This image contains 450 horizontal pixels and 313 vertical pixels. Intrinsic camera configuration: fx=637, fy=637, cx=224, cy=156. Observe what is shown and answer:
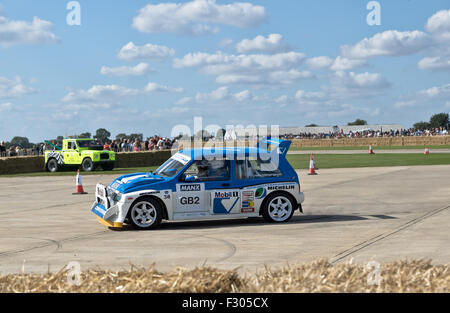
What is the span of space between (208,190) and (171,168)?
37.3 inches

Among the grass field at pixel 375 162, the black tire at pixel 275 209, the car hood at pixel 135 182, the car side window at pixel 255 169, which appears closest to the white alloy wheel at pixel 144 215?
the car hood at pixel 135 182

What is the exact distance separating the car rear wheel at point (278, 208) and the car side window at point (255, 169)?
1.56 ft

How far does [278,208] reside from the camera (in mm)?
12789

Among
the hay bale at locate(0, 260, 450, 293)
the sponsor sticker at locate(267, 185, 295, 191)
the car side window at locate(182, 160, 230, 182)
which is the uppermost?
the car side window at locate(182, 160, 230, 182)

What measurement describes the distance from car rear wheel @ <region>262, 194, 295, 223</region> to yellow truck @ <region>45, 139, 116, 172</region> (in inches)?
930

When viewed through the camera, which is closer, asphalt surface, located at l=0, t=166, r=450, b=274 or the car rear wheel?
asphalt surface, located at l=0, t=166, r=450, b=274

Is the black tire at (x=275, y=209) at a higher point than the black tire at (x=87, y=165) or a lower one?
lower

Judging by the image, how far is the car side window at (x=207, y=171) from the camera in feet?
40.9

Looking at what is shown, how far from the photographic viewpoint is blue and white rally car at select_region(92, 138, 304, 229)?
12.1 meters

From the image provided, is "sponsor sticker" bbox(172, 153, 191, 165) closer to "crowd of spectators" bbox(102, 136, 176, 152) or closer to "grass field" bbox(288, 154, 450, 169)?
"grass field" bbox(288, 154, 450, 169)

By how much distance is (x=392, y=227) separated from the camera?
38.5 feet

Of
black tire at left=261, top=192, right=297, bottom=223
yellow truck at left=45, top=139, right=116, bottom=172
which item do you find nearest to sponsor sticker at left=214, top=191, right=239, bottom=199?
black tire at left=261, top=192, right=297, bottom=223

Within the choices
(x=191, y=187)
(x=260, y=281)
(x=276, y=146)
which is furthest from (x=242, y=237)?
(x=260, y=281)

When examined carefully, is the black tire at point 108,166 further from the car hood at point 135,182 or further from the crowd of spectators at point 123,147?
the car hood at point 135,182
